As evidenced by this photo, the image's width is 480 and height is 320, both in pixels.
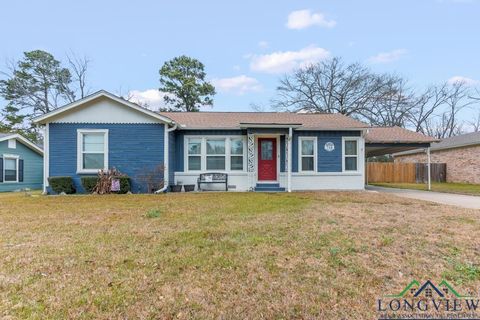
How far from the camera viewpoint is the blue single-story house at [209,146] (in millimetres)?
11367

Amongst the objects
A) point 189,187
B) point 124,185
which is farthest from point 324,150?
point 124,185

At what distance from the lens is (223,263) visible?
3471 mm

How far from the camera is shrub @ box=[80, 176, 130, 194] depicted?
1101cm

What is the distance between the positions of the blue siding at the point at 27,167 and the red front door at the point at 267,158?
46.0 ft

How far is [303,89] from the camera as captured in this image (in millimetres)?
31859

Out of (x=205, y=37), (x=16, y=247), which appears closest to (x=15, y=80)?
(x=205, y=37)

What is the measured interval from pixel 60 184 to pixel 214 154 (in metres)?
6.04

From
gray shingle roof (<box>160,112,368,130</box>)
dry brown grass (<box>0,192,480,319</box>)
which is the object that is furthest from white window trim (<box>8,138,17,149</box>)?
dry brown grass (<box>0,192,480,319</box>)

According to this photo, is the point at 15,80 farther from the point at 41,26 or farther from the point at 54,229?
the point at 54,229

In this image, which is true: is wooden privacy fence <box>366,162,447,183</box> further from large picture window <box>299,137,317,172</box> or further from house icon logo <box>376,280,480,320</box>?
house icon logo <box>376,280,480,320</box>

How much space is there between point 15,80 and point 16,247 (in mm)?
30862

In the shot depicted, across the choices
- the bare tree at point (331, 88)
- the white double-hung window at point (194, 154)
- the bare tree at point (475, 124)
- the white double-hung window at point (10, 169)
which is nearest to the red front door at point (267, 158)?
the white double-hung window at point (194, 154)

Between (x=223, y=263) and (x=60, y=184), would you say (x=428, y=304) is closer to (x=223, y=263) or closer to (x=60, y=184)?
(x=223, y=263)

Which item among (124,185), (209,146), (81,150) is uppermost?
(209,146)
